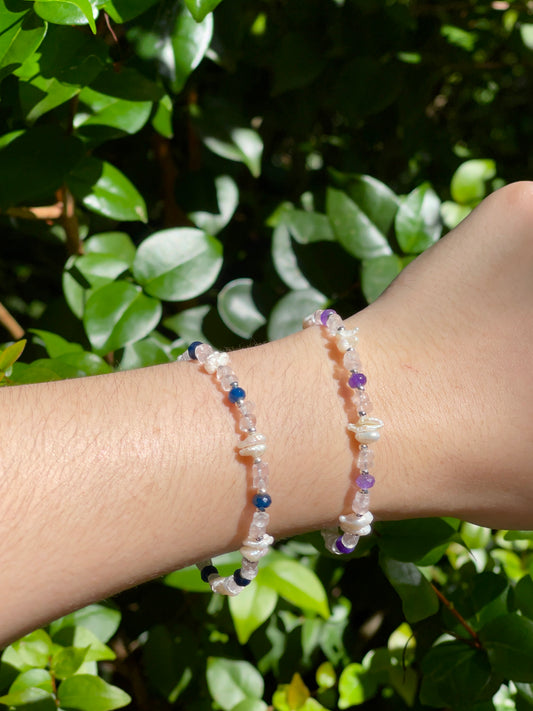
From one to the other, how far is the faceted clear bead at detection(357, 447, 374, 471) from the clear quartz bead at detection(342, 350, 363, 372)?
85mm

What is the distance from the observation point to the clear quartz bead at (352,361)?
0.69 meters

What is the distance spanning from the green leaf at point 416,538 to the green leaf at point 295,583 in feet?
0.48

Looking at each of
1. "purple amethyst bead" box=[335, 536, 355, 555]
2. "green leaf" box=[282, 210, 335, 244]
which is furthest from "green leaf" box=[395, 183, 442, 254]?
"purple amethyst bead" box=[335, 536, 355, 555]

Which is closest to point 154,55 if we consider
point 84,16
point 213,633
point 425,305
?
point 84,16

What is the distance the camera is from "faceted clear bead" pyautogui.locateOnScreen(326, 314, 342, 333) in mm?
727

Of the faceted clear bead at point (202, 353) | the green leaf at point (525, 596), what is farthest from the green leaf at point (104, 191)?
the green leaf at point (525, 596)

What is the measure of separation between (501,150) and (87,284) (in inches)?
48.5

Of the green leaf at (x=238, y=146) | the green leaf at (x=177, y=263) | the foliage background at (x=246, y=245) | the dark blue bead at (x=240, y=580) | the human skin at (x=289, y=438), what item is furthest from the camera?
the green leaf at (x=238, y=146)

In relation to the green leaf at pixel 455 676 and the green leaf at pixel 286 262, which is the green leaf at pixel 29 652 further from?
the green leaf at pixel 286 262

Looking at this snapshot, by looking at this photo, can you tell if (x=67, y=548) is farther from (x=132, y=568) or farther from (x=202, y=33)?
(x=202, y=33)

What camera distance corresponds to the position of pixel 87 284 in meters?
0.91

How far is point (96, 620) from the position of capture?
2.91ft

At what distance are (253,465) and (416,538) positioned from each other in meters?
0.25

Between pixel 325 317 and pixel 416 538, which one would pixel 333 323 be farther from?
pixel 416 538
